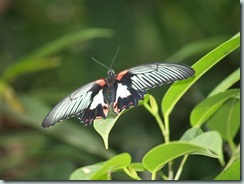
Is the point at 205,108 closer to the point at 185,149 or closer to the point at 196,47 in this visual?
the point at 185,149

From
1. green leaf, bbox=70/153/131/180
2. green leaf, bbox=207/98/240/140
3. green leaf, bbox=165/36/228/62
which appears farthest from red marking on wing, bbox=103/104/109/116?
green leaf, bbox=165/36/228/62

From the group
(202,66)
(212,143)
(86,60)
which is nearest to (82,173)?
(212,143)

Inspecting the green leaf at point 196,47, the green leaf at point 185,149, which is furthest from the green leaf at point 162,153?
the green leaf at point 196,47

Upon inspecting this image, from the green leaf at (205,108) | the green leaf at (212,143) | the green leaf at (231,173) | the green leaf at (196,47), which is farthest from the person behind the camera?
the green leaf at (196,47)

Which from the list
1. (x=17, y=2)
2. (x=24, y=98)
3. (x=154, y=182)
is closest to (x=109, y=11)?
(x=17, y=2)

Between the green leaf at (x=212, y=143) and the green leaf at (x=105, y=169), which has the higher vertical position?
the green leaf at (x=212, y=143)

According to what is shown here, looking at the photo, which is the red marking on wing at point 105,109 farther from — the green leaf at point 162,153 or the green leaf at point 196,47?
the green leaf at point 196,47

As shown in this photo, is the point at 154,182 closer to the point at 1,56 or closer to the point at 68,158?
the point at 68,158

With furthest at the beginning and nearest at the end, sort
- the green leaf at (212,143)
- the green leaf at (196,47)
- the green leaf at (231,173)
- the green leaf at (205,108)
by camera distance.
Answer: the green leaf at (196,47), the green leaf at (205,108), the green leaf at (231,173), the green leaf at (212,143)
